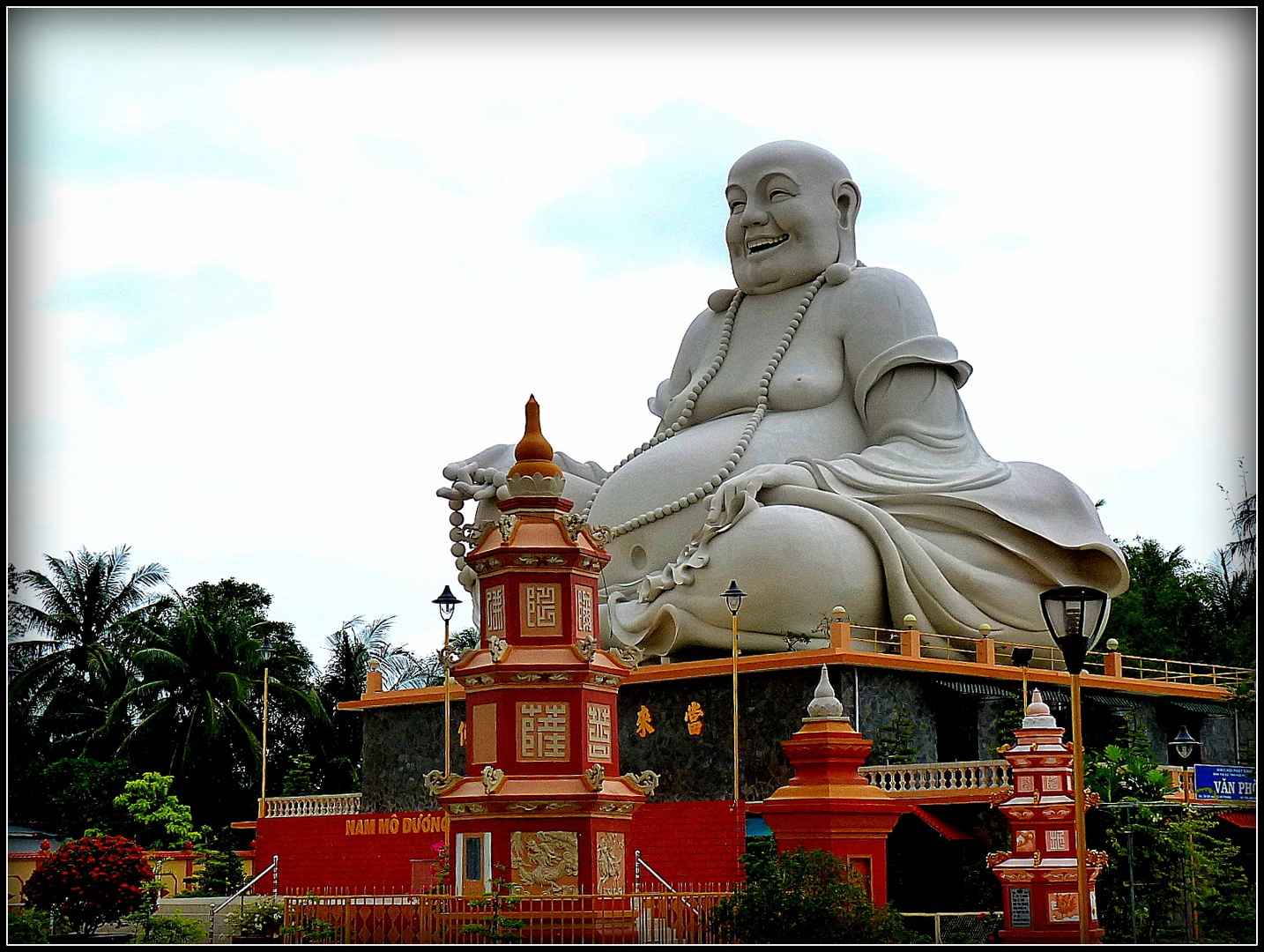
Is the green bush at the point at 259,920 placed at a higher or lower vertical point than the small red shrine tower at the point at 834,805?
lower

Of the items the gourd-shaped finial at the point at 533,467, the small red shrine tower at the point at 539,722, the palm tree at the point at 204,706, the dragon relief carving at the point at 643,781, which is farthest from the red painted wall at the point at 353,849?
the palm tree at the point at 204,706

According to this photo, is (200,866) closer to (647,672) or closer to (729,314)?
(647,672)

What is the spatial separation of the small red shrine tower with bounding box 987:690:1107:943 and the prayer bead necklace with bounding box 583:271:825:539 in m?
7.20

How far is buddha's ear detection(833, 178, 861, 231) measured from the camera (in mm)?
21500

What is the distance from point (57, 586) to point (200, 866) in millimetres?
10049

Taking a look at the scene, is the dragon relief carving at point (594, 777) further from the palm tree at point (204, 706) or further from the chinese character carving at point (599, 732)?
the palm tree at point (204, 706)

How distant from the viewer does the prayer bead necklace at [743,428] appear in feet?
64.2

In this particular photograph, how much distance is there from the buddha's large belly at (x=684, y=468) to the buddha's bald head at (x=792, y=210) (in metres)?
2.08

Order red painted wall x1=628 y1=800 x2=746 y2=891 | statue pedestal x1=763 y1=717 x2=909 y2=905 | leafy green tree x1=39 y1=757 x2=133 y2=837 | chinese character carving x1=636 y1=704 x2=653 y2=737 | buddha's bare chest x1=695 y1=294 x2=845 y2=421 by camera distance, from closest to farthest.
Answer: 1. statue pedestal x1=763 y1=717 x2=909 y2=905
2. red painted wall x1=628 y1=800 x2=746 y2=891
3. chinese character carving x1=636 y1=704 x2=653 y2=737
4. buddha's bare chest x1=695 y1=294 x2=845 y2=421
5. leafy green tree x1=39 y1=757 x2=133 y2=837

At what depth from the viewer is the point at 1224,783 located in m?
15.5

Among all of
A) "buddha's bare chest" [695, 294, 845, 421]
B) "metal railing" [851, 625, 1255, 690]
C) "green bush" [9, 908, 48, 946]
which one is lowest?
"green bush" [9, 908, 48, 946]

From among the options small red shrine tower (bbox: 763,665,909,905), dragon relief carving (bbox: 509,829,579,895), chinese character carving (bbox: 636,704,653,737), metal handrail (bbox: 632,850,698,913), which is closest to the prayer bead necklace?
chinese character carving (bbox: 636,704,653,737)

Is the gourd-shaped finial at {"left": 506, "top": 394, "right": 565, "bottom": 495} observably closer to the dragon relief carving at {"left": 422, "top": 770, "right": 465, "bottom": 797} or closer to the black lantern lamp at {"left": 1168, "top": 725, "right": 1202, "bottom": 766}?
the dragon relief carving at {"left": 422, "top": 770, "right": 465, "bottom": 797}

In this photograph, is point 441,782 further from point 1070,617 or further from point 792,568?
point 792,568
